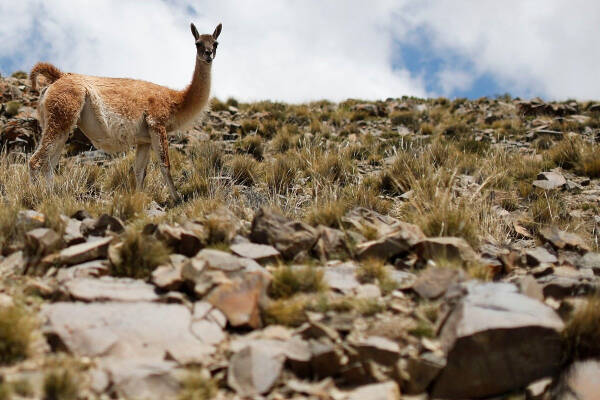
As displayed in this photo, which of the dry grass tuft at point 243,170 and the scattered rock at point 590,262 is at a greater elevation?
the dry grass tuft at point 243,170

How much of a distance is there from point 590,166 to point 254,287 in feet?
29.4

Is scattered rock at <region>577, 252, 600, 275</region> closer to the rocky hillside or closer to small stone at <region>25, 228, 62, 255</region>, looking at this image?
the rocky hillside

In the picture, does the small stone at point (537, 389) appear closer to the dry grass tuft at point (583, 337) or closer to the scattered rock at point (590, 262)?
the dry grass tuft at point (583, 337)

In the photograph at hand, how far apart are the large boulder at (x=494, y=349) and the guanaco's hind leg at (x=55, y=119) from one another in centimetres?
621

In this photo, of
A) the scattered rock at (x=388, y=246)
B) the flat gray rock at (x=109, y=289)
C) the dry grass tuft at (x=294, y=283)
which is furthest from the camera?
the scattered rock at (x=388, y=246)

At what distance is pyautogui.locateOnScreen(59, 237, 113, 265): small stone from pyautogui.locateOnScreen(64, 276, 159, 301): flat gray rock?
403mm

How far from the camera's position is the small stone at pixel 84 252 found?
3938mm

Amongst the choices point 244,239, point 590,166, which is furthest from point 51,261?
point 590,166

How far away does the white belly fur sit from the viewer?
751 centimetres

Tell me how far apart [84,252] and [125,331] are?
3.92ft

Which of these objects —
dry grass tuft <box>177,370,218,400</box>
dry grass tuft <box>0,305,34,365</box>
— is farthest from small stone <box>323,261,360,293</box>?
dry grass tuft <box>0,305,34,365</box>

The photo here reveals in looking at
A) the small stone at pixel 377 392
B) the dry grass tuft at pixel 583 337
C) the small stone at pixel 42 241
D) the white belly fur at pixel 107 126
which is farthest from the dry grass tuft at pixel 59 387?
the white belly fur at pixel 107 126

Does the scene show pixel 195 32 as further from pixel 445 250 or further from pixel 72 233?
pixel 445 250

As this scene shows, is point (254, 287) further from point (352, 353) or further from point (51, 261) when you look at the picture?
point (51, 261)
